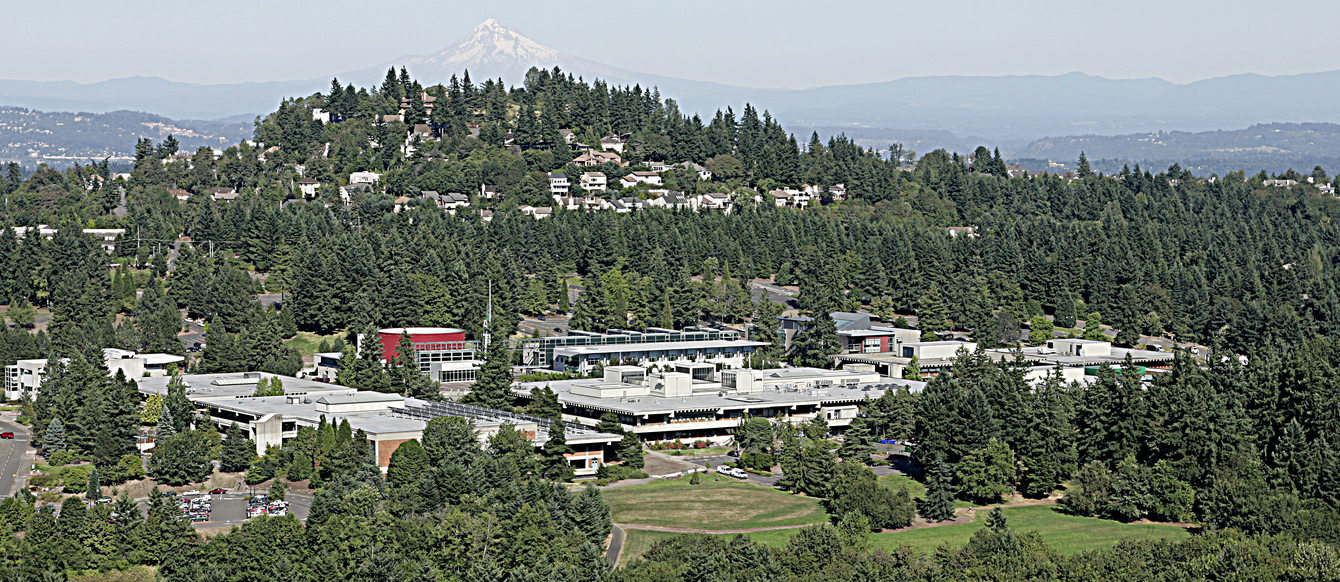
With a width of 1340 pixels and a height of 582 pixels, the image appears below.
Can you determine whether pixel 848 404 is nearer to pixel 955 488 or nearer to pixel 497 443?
pixel 955 488

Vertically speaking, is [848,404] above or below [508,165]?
below

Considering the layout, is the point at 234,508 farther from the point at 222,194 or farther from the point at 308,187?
the point at 222,194

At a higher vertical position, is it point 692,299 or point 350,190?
point 350,190

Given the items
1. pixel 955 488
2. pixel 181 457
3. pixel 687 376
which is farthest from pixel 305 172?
pixel 955 488

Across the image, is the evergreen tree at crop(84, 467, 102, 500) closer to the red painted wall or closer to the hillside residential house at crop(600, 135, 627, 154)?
the red painted wall

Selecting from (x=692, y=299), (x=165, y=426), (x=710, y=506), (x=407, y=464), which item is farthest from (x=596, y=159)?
(x=710, y=506)

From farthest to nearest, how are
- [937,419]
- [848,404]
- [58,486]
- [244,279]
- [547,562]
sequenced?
1. [244,279]
2. [848,404]
3. [937,419]
4. [58,486]
5. [547,562]

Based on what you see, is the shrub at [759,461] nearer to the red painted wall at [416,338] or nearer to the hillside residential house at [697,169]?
the red painted wall at [416,338]
